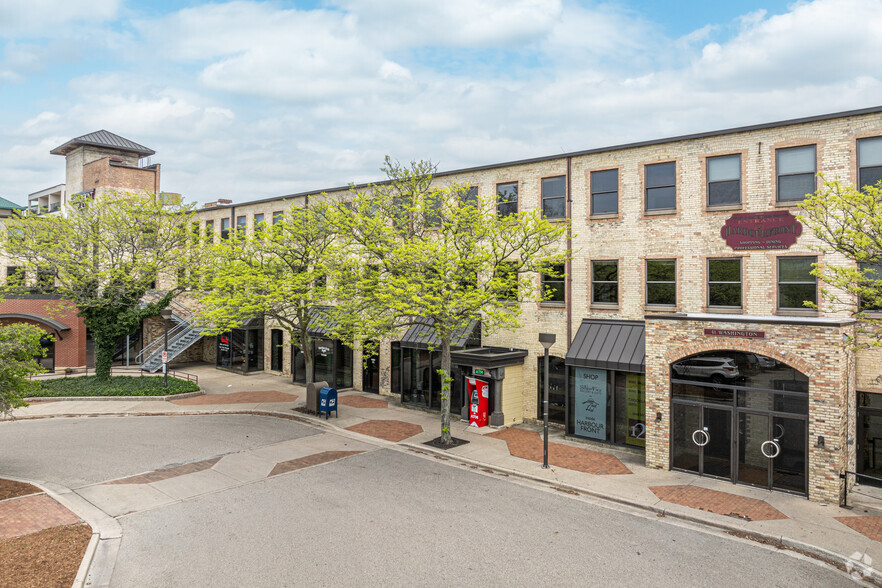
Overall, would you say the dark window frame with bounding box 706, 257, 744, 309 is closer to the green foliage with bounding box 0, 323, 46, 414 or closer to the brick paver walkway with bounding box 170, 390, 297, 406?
the brick paver walkway with bounding box 170, 390, 297, 406

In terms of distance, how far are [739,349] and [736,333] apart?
413 millimetres

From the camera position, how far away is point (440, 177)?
22.7 m

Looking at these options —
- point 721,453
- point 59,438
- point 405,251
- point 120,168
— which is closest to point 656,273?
point 721,453

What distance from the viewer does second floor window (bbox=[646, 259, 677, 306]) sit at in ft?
56.8

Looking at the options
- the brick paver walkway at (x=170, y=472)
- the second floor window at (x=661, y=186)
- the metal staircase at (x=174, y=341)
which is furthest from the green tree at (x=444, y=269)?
the metal staircase at (x=174, y=341)

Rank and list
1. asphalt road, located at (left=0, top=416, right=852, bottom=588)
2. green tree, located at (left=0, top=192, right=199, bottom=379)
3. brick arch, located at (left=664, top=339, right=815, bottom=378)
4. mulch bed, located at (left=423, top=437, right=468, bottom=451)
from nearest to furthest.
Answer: asphalt road, located at (left=0, top=416, right=852, bottom=588) < brick arch, located at (left=664, top=339, right=815, bottom=378) < mulch bed, located at (left=423, top=437, right=468, bottom=451) < green tree, located at (left=0, top=192, right=199, bottom=379)

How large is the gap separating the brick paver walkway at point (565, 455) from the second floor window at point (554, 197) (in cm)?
802

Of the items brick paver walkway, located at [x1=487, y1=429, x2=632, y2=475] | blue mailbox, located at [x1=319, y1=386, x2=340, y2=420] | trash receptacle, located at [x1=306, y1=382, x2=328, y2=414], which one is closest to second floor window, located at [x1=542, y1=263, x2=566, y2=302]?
brick paver walkway, located at [x1=487, y1=429, x2=632, y2=475]

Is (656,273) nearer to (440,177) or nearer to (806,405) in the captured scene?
(806,405)

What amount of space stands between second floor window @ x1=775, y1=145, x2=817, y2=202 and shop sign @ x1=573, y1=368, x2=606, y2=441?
7.51m

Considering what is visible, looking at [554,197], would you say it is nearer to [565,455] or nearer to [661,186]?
[661,186]

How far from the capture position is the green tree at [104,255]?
24656mm

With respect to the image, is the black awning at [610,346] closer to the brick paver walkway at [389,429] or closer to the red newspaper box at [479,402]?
the red newspaper box at [479,402]

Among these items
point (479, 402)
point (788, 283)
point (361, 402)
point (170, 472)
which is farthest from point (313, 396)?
point (788, 283)
